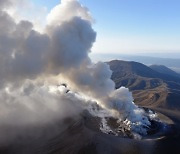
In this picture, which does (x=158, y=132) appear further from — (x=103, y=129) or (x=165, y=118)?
(x=165, y=118)

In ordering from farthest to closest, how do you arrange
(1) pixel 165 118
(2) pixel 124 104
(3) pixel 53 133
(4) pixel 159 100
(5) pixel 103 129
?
(4) pixel 159 100
(1) pixel 165 118
(2) pixel 124 104
(5) pixel 103 129
(3) pixel 53 133

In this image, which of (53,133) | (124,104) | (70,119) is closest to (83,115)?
(70,119)

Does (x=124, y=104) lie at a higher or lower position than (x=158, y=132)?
higher

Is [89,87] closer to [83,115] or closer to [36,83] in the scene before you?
[83,115]

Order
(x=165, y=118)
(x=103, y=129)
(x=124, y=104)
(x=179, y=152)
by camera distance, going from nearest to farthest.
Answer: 1. (x=179, y=152)
2. (x=103, y=129)
3. (x=124, y=104)
4. (x=165, y=118)

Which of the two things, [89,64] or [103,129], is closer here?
[103,129]

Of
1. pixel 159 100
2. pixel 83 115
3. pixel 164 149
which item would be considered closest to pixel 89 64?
pixel 83 115

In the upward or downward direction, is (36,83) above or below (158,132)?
above

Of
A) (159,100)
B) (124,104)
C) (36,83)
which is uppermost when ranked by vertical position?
(36,83)

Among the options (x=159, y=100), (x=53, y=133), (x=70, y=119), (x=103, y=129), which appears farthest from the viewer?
(x=159, y=100)
